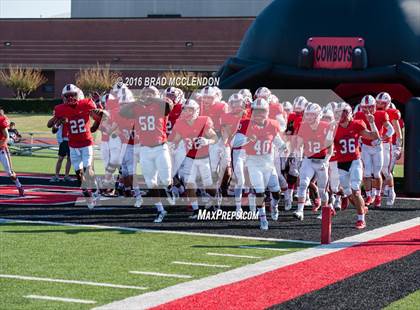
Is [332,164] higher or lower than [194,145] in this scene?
lower

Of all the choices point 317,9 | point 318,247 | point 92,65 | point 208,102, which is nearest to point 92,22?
point 92,65

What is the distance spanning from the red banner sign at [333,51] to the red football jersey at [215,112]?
489cm

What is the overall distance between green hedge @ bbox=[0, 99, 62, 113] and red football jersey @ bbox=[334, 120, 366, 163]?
117ft

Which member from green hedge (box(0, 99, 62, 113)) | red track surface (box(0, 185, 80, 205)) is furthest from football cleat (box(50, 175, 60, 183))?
green hedge (box(0, 99, 62, 113))

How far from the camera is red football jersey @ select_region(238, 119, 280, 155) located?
11.5 meters

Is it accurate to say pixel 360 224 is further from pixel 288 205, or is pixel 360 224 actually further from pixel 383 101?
pixel 383 101

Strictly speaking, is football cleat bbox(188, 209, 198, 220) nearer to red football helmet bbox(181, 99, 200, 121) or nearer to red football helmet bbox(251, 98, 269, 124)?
red football helmet bbox(181, 99, 200, 121)

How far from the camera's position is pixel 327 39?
1758cm

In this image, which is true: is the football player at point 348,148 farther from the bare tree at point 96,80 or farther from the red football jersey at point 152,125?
the bare tree at point 96,80

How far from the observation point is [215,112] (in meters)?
13.2

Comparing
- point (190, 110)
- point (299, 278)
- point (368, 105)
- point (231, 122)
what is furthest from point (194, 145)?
point (299, 278)

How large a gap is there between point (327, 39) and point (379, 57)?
3.69ft

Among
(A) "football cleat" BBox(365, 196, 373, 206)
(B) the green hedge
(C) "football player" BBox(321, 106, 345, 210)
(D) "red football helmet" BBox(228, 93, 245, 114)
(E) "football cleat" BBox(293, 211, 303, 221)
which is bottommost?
(E) "football cleat" BBox(293, 211, 303, 221)

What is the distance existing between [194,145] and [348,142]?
2.22m
